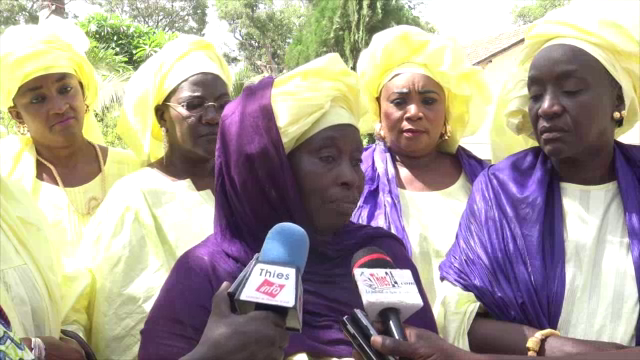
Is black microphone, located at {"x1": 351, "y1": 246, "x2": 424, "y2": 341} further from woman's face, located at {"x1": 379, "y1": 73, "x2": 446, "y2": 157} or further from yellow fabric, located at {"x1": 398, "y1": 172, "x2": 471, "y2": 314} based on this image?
woman's face, located at {"x1": 379, "y1": 73, "x2": 446, "y2": 157}

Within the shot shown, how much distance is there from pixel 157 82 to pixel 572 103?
220cm

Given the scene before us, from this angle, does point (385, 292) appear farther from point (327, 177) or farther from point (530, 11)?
point (530, 11)

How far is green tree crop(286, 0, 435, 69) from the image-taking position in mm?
18312

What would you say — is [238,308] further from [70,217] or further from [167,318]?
[70,217]

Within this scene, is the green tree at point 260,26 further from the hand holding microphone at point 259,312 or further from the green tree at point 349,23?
the hand holding microphone at point 259,312

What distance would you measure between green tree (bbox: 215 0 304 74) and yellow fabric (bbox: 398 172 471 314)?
3607 centimetres

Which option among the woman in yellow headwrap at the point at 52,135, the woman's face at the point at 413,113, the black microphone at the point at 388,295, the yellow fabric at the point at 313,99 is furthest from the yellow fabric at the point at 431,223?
the woman in yellow headwrap at the point at 52,135

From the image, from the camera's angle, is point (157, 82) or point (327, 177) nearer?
point (327, 177)

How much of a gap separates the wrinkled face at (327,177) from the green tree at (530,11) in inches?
2236

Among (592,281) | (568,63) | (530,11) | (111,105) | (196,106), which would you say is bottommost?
(111,105)

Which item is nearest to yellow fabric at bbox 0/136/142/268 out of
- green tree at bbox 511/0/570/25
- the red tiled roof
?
the red tiled roof

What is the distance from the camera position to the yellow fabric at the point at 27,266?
9.46 ft

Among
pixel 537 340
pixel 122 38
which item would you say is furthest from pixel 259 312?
pixel 122 38

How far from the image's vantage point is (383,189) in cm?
390
